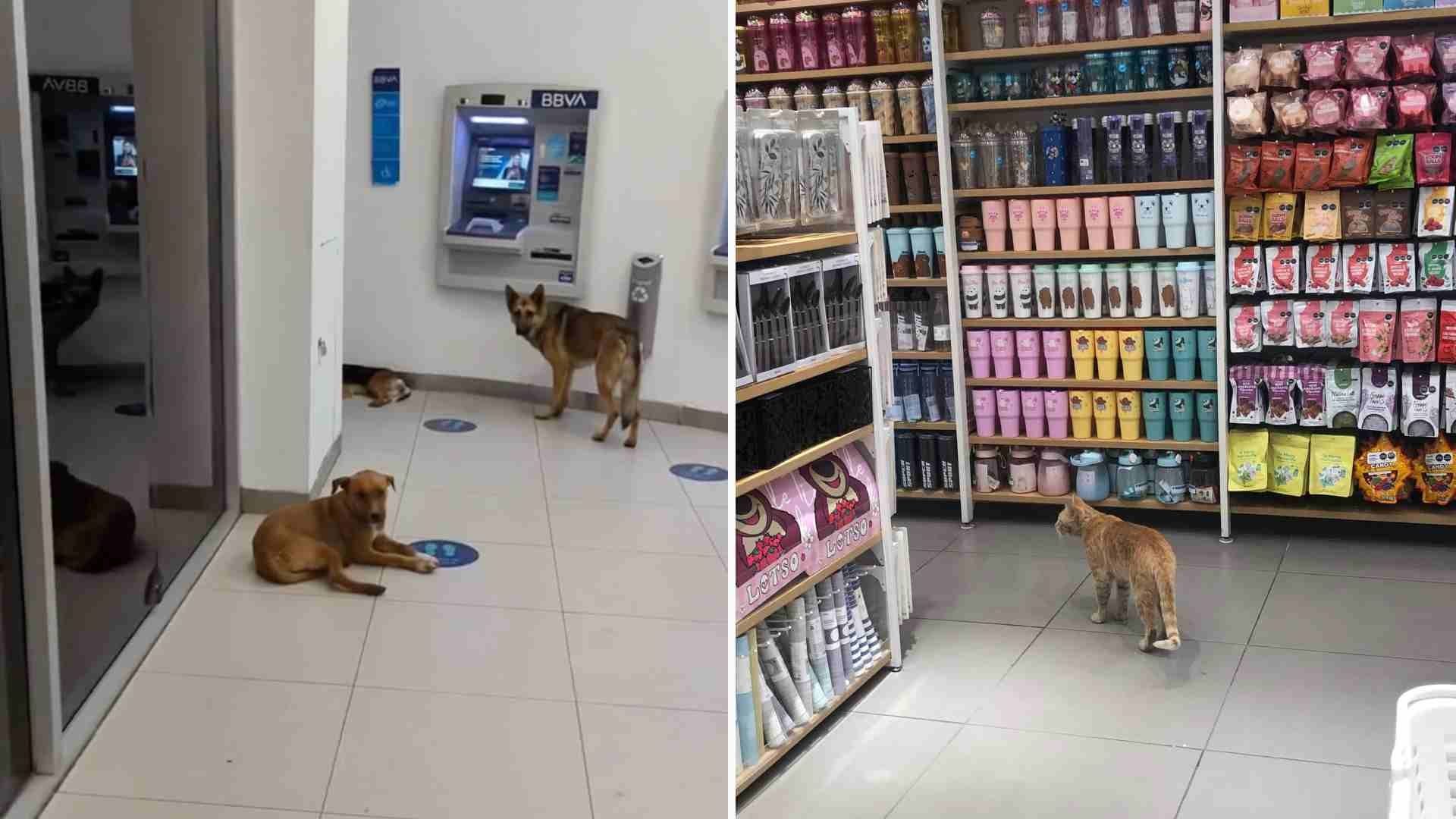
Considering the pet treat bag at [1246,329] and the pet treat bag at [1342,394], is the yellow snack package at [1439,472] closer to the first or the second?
the pet treat bag at [1342,394]

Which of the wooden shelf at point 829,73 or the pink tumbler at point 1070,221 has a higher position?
the wooden shelf at point 829,73

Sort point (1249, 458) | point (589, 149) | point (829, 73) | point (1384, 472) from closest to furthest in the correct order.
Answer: point (589, 149)
point (1384, 472)
point (1249, 458)
point (829, 73)

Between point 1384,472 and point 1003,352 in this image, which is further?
point 1003,352

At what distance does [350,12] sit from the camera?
5.17 feet

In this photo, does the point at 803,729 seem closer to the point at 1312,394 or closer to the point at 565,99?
the point at 565,99

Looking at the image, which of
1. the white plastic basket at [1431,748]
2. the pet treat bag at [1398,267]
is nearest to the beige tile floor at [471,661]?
the white plastic basket at [1431,748]

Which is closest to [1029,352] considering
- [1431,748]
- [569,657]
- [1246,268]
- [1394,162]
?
A: [1246,268]

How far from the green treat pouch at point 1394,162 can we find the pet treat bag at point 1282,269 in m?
0.35

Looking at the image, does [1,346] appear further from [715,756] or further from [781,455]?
[781,455]

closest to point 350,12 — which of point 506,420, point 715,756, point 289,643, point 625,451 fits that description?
point 506,420

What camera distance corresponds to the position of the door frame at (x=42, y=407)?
1.44 metres

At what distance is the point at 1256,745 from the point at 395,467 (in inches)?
92.1

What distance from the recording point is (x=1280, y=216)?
4473 millimetres

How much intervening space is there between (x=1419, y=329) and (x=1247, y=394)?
0.60m
